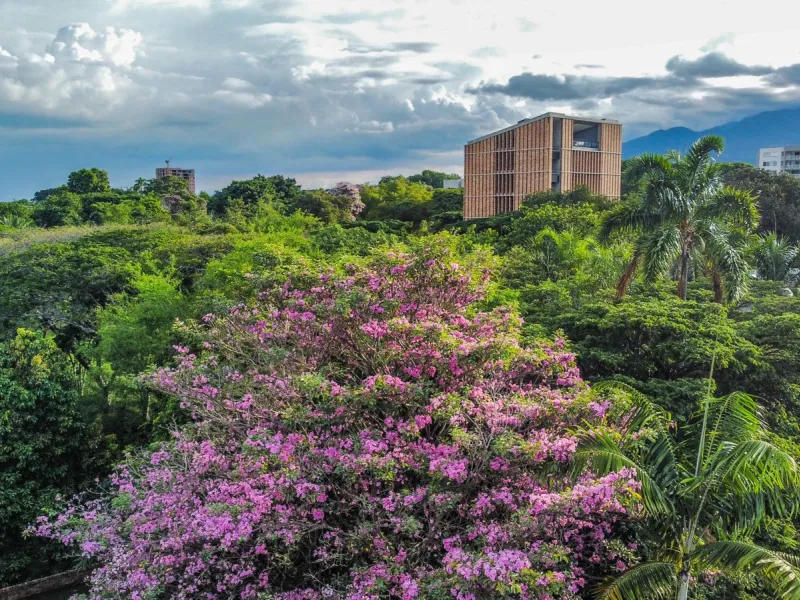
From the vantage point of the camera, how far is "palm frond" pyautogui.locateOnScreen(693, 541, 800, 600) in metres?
5.48

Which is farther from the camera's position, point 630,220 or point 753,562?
point 630,220

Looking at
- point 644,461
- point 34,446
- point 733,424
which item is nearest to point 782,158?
point 733,424

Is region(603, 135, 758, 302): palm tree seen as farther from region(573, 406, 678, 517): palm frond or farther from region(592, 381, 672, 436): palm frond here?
region(573, 406, 678, 517): palm frond

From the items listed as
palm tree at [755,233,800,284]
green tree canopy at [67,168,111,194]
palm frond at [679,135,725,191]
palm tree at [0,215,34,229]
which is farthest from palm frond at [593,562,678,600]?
green tree canopy at [67,168,111,194]

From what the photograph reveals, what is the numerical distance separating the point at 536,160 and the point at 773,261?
1016 inches

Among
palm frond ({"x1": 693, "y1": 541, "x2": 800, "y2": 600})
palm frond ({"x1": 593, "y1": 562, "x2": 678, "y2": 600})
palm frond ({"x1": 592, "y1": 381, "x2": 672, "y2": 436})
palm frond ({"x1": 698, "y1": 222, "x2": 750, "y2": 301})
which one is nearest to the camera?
palm frond ({"x1": 693, "y1": 541, "x2": 800, "y2": 600})

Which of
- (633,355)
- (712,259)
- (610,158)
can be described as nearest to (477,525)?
(633,355)

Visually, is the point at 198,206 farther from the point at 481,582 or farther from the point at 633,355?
the point at 481,582

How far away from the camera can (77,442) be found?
1297 centimetres

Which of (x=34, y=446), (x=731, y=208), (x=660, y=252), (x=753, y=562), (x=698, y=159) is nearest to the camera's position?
(x=753, y=562)

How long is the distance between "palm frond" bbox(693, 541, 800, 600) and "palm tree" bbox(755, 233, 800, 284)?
62.1ft

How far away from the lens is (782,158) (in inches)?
3797

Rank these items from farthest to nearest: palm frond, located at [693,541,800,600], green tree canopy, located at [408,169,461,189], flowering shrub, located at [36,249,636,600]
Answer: green tree canopy, located at [408,169,461,189]
flowering shrub, located at [36,249,636,600]
palm frond, located at [693,541,800,600]

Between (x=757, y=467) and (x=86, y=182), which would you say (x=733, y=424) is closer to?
(x=757, y=467)
